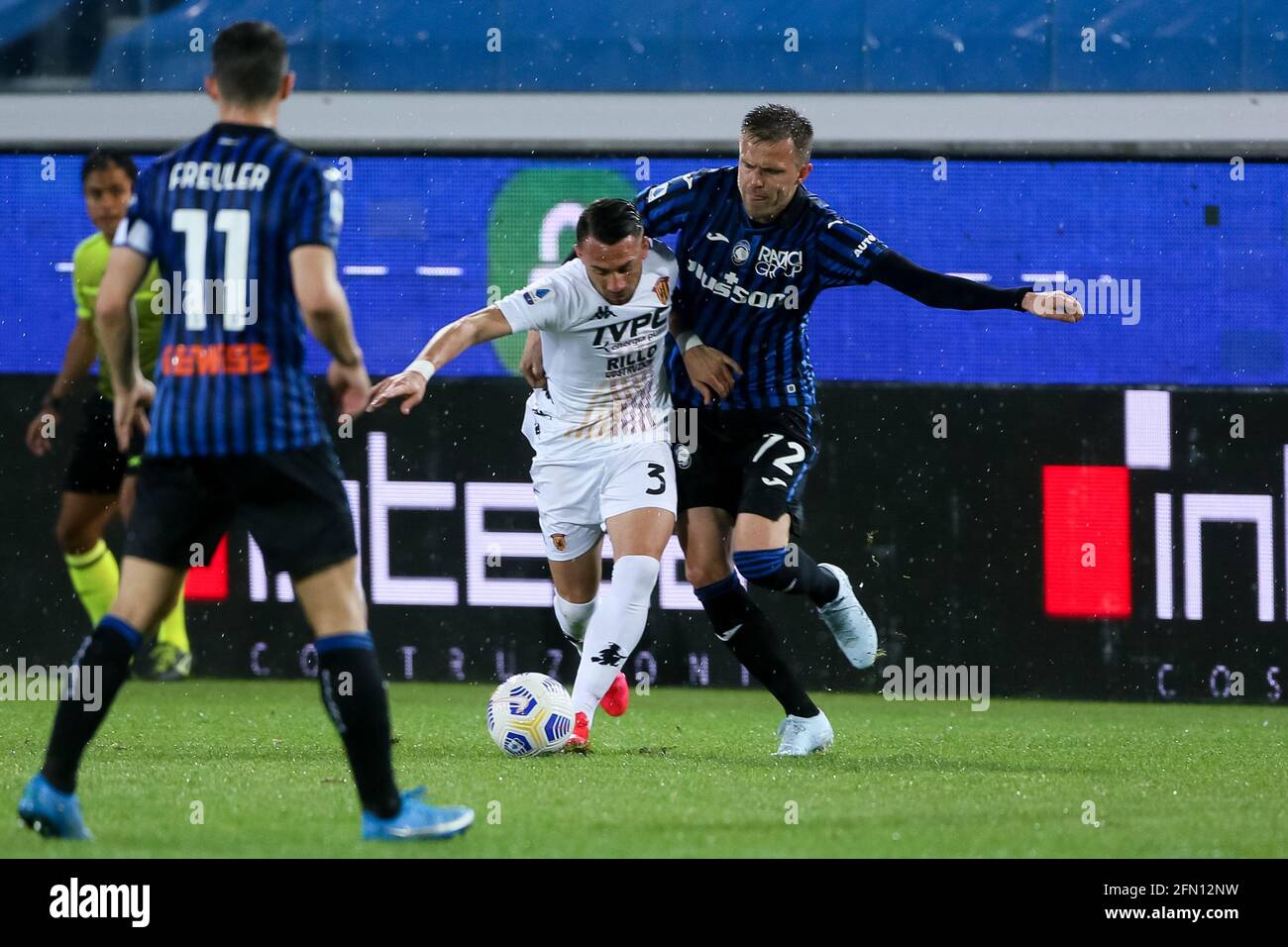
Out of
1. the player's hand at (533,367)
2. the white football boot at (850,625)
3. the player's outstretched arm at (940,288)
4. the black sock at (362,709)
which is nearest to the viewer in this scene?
the black sock at (362,709)

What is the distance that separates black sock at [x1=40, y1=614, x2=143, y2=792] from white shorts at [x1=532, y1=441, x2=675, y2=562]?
226cm

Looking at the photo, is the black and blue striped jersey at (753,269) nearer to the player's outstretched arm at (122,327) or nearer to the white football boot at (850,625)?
the white football boot at (850,625)

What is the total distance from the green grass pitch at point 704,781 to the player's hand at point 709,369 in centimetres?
123

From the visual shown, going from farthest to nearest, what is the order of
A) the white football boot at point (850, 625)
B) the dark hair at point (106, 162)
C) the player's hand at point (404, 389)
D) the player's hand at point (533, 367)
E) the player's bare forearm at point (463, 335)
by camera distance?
the dark hair at point (106, 162) → the white football boot at point (850, 625) → the player's hand at point (533, 367) → the player's bare forearm at point (463, 335) → the player's hand at point (404, 389)

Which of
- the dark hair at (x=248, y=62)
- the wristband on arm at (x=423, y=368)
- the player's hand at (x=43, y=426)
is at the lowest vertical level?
the player's hand at (x=43, y=426)

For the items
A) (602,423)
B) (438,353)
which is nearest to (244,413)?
(438,353)

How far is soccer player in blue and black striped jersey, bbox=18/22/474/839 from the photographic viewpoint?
172 inches

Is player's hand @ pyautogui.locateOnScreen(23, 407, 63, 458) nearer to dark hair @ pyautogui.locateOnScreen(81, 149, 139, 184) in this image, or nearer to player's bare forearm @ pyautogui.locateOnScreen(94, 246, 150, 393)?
dark hair @ pyautogui.locateOnScreen(81, 149, 139, 184)

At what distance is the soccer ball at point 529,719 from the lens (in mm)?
6160

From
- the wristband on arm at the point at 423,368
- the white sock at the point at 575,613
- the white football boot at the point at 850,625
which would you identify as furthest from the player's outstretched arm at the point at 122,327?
the white football boot at the point at 850,625

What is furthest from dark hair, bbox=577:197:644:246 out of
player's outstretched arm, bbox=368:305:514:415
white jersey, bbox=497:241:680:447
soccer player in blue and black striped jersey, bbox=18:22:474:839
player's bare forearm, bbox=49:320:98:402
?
player's bare forearm, bbox=49:320:98:402

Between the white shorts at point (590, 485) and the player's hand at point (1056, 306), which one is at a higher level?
the player's hand at point (1056, 306)

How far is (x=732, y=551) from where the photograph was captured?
650 cm

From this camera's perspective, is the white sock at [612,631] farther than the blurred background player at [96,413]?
No
